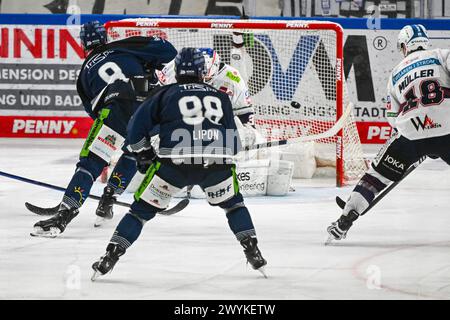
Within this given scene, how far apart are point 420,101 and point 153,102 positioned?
1.86m

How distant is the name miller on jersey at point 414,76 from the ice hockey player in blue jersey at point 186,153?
148 centimetres

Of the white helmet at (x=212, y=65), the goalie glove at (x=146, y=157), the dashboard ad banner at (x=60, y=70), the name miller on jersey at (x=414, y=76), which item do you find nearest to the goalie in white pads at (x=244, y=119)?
the white helmet at (x=212, y=65)

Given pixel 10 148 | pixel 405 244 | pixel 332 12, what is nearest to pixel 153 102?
pixel 405 244

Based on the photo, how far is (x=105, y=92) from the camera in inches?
284

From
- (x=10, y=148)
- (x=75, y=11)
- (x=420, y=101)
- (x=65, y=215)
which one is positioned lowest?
(x=10, y=148)

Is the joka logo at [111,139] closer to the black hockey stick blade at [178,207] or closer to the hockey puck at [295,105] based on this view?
the black hockey stick blade at [178,207]

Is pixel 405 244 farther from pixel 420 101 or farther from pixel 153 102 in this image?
pixel 153 102

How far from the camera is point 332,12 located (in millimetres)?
13938

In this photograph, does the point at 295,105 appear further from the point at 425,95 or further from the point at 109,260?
the point at 109,260

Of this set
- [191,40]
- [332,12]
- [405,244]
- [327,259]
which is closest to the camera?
[327,259]

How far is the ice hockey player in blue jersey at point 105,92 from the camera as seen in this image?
23.4 ft

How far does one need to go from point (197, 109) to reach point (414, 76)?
170cm

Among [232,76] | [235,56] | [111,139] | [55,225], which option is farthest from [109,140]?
[235,56]

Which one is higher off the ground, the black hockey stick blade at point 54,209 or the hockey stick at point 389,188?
the hockey stick at point 389,188
